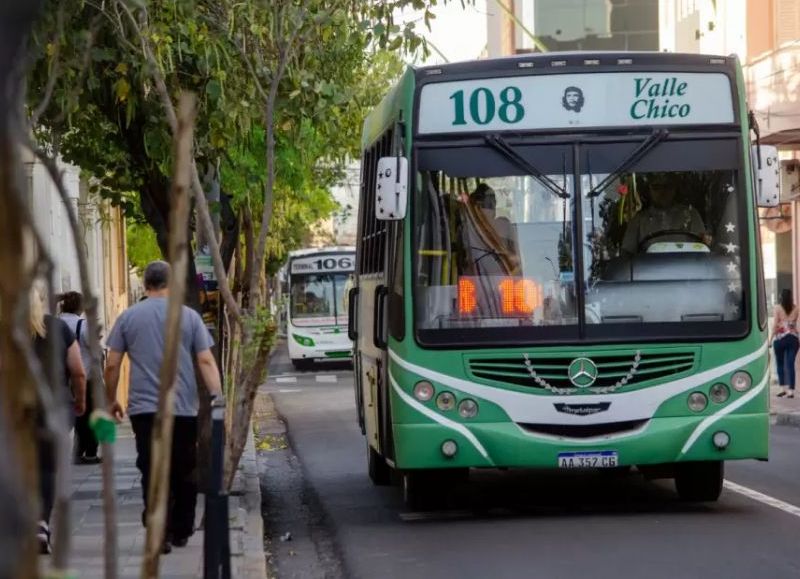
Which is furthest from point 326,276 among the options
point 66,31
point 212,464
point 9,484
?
point 9,484

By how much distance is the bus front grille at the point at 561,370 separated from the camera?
12.0m

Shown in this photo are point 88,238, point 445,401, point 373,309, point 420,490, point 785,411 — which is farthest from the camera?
point 88,238

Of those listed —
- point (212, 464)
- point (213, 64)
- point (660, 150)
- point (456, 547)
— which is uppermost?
point (213, 64)

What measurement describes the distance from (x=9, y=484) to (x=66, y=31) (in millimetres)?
10837

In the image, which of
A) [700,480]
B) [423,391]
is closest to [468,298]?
[423,391]

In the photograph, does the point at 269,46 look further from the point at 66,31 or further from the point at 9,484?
the point at 9,484

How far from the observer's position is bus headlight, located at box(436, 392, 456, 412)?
11992 millimetres

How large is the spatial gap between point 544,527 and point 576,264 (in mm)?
1786

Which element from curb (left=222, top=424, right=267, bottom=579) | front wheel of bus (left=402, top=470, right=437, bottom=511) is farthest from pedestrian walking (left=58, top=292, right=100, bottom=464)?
front wheel of bus (left=402, top=470, right=437, bottom=511)

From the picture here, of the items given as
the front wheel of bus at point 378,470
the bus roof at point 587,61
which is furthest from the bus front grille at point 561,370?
the front wheel of bus at point 378,470

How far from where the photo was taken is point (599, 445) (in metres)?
11.9

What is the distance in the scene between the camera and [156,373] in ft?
33.3

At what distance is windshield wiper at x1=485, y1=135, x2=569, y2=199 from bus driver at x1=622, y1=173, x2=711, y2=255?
0.53 metres

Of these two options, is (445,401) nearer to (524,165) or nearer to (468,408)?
(468,408)
